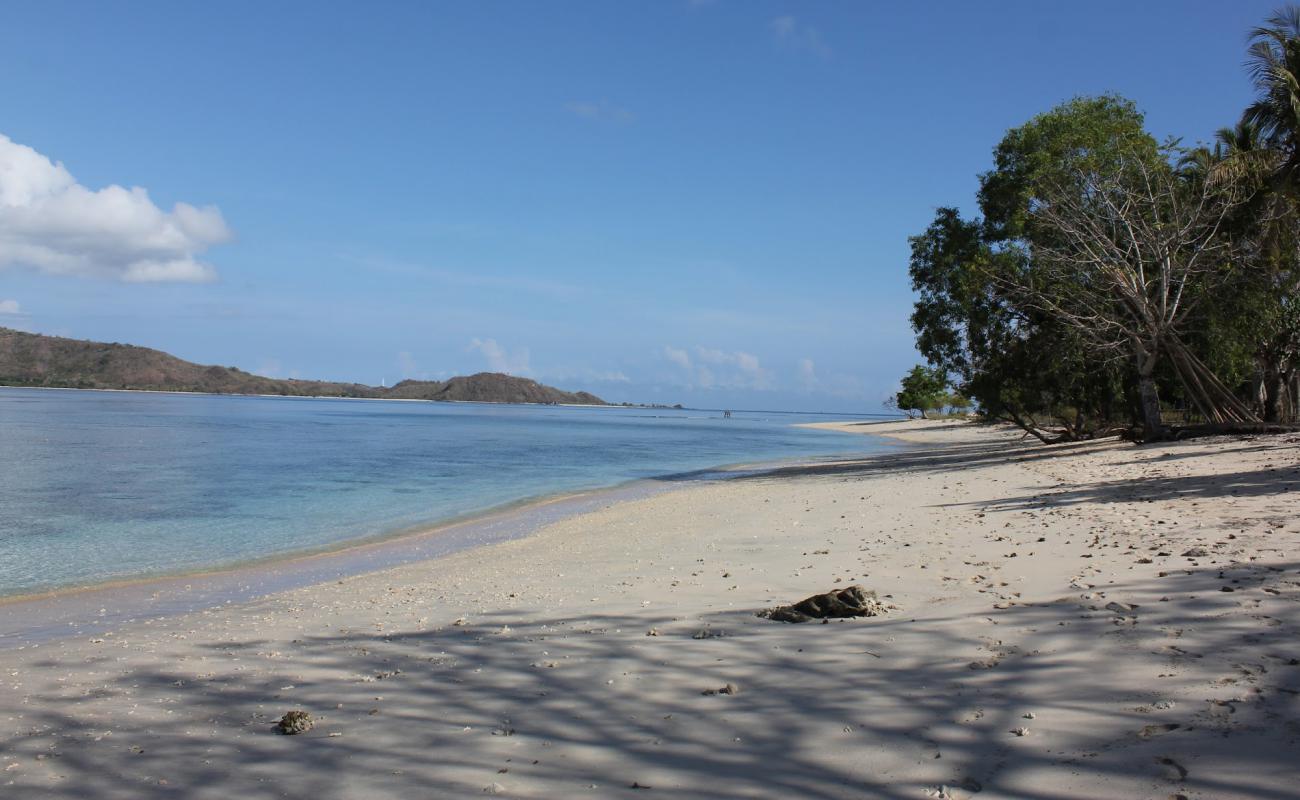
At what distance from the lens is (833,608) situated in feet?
21.4

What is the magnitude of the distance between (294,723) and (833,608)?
12.9 ft

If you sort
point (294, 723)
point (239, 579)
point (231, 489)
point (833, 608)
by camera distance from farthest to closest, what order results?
point (231, 489)
point (239, 579)
point (833, 608)
point (294, 723)

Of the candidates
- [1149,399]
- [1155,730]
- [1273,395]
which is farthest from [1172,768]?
[1273,395]

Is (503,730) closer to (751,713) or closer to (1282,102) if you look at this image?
(751,713)

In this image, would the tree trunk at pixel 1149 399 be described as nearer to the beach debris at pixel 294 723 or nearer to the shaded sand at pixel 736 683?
the shaded sand at pixel 736 683

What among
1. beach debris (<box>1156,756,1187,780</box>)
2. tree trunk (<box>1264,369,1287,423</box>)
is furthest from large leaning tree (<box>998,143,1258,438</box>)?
beach debris (<box>1156,756,1187,780</box>)

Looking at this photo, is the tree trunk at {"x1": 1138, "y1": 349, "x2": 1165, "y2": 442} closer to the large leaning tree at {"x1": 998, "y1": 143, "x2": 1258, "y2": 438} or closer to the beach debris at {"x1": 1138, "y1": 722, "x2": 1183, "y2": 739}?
the large leaning tree at {"x1": 998, "y1": 143, "x2": 1258, "y2": 438}

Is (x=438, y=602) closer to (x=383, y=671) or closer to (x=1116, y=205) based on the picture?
(x=383, y=671)

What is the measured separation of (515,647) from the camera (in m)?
6.43

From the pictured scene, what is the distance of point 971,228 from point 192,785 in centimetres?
2872

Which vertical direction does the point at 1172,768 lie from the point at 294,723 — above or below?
above

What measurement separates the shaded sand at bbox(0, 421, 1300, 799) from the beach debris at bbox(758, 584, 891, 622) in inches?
6.9

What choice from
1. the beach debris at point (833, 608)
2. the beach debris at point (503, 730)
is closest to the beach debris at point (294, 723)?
the beach debris at point (503, 730)

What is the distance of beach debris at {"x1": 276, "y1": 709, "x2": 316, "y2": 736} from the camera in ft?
15.7
